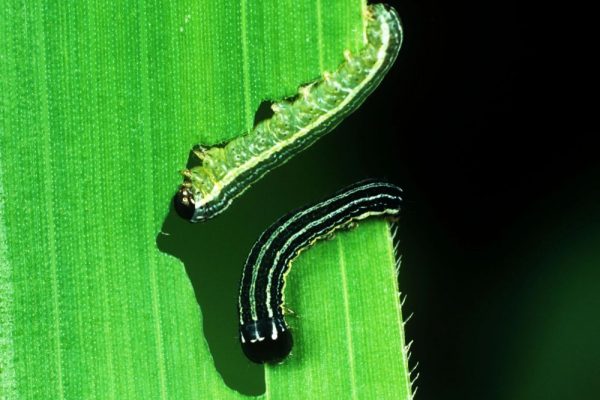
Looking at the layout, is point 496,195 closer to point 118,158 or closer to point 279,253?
point 279,253

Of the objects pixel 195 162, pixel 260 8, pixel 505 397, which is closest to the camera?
pixel 260 8

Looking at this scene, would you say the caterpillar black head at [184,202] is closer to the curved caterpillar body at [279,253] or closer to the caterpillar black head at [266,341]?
the curved caterpillar body at [279,253]

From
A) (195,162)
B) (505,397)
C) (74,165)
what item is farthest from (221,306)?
(505,397)

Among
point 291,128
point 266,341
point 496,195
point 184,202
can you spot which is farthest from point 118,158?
point 496,195

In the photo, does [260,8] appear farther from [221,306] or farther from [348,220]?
[221,306]

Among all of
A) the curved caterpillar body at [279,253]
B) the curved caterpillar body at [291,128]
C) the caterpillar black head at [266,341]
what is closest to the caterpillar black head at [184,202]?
the curved caterpillar body at [291,128]

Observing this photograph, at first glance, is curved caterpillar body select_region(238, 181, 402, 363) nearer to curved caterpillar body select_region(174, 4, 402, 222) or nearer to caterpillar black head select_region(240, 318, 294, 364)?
caterpillar black head select_region(240, 318, 294, 364)

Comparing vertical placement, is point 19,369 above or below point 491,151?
below

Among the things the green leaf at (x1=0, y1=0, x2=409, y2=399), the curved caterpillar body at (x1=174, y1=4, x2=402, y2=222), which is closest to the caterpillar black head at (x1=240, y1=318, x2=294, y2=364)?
the green leaf at (x1=0, y1=0, x2=409, y2=399)
